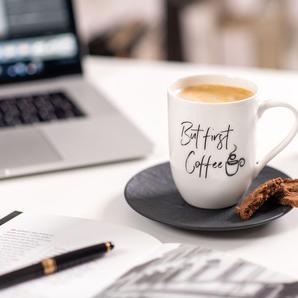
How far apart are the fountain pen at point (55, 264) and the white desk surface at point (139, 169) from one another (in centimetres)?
8

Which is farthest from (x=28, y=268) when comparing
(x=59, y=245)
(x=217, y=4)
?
(x=217, y=4)

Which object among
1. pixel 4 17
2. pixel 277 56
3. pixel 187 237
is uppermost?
pixel 4 17

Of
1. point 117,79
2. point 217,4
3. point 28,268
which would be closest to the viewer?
A: point 28,268

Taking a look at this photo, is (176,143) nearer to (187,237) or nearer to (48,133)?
(187,237)

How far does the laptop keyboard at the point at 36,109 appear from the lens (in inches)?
35.1

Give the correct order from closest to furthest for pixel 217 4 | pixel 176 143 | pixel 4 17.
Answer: pixel 176 143 → pixel 4 17 → pixel 217 4

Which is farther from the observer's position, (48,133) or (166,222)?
(48,133)

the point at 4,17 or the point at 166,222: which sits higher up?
the point at 4,17

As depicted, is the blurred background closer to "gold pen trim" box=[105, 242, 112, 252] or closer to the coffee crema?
the coffee crema

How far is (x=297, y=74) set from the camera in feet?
3.59

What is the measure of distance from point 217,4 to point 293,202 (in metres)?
1.63

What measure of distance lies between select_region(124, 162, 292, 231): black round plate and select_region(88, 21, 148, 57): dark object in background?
111 cm

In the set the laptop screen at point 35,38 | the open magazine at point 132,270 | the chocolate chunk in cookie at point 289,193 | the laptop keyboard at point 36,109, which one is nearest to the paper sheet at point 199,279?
the open magazine at point 132,270

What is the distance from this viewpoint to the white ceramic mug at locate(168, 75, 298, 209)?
23.5 inches
